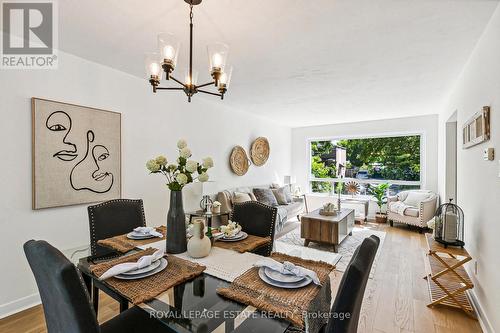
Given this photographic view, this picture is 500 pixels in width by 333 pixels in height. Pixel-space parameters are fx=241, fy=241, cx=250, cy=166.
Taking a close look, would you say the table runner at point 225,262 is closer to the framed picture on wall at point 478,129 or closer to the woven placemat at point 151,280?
the woven placemat at point 151,280

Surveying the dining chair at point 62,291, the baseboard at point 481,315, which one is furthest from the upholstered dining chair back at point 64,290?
Answer: the baseboard at point 481,315

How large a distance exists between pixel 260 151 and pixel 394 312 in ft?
13.0

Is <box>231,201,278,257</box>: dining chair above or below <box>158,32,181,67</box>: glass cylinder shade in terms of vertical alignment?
below

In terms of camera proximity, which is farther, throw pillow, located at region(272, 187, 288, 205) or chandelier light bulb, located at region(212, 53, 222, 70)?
throw pillow, located at region(272, 187, 288, 205)

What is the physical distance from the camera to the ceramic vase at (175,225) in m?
1.55

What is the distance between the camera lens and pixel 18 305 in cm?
216

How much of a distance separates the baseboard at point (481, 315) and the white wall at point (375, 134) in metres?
3.55

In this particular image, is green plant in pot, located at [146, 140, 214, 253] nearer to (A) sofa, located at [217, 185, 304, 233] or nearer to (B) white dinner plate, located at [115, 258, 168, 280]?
(B) white dinner plate, located at [115, 258, 168, 280]

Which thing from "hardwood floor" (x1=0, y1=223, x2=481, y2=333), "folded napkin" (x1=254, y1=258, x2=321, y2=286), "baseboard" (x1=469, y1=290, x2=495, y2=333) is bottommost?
"hardwood floor" (x1=0, y1=223, x2=481, y2=333)

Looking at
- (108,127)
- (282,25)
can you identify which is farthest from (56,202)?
(282,25)

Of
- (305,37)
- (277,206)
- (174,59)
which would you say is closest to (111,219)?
(174,59)

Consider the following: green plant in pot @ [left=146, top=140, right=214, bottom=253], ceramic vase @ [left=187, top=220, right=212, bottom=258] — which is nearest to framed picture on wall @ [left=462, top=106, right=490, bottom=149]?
green plant in pot @ [left=146, top=140, right=214, bottom=253]

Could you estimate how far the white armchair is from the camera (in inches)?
182

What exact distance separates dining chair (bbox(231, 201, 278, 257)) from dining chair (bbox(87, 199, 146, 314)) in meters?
0.90
